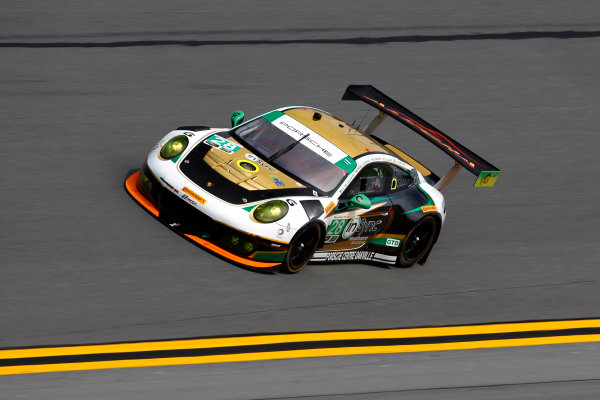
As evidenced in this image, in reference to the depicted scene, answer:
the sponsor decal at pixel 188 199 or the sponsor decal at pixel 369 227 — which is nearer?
the sponsor decal at pixel 188 199

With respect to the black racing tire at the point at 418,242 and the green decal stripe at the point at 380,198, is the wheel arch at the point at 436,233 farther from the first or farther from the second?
the green decal stripe at the point at 380,198

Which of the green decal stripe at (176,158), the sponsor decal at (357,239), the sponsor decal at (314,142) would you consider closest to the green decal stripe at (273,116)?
the sponsor decal at (314,142)

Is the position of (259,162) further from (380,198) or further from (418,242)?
(418,242)

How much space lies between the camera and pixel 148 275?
316 inches

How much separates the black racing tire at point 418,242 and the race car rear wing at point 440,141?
1.81 feet

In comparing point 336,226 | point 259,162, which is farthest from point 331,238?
point 259,162

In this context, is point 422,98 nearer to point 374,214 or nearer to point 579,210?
point 579,210

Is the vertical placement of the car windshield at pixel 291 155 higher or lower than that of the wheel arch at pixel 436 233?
higher

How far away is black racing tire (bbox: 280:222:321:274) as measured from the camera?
26.7 ft

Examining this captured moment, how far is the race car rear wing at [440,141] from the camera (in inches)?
345

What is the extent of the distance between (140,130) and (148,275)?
3.50 meters

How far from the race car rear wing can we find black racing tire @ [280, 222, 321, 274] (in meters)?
1.51

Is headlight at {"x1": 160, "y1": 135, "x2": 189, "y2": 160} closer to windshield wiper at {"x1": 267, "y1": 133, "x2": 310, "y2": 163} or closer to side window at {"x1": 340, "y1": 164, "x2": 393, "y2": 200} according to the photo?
windshield wiper at {"x1": 267, "y1": 133, "x2": 310, "y2": 163}

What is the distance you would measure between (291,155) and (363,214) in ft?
2.97
